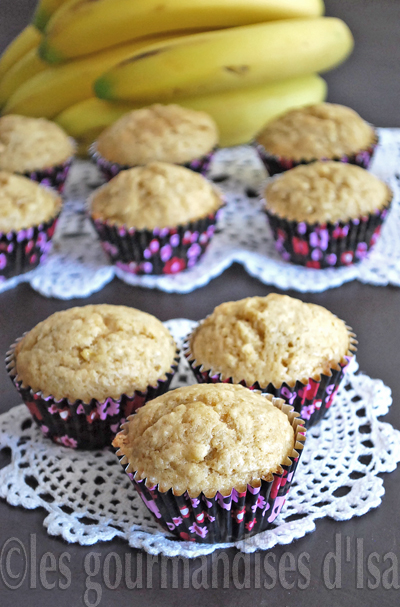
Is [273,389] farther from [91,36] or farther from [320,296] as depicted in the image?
[91,36]

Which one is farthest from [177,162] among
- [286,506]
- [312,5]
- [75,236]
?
[286,506]

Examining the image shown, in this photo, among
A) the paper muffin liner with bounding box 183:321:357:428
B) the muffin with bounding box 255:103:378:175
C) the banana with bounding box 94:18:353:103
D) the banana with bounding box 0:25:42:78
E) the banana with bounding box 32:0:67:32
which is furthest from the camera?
the banana with bounding box 0:25:42:78

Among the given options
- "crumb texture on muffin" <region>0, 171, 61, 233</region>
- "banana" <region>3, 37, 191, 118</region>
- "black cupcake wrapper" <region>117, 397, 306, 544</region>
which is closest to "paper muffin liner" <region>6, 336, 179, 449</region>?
"black cupcake wrapper" <region>117, 397, 306, 544</region>

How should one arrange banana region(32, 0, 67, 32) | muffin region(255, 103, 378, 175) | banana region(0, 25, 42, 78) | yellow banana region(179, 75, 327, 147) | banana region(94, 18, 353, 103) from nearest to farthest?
1. muffin region(255, 103, 378, 175)
2. banana region(94, 18, 353, 103)
3. yellow banana region(179, 75, 327, 147)
4. banana region(32, 0, 67, 32)
5. banana region(0, 25, 42, 78)

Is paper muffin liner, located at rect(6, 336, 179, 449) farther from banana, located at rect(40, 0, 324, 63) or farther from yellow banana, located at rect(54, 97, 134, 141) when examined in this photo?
banana, located at rect(40, 0, 324, 63)
